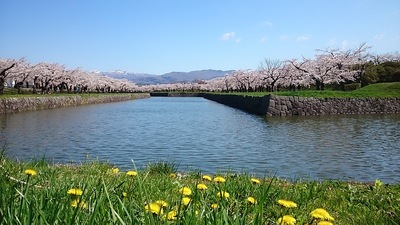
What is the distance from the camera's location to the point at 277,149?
12.9 m

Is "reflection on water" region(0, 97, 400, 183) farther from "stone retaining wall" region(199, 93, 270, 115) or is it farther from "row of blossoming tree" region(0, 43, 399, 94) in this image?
"row of blossoming tree" region(0, 43, 399, 94)

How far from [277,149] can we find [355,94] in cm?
2203

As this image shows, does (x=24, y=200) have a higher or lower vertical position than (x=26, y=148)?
higher

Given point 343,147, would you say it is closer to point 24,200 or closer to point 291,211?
point 291,211

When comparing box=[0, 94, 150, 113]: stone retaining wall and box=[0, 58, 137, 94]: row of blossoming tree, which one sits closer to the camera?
box=[0, 94, 150, 113]: stone retaining wall

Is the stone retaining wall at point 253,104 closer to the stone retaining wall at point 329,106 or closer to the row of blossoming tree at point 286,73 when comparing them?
the stone retaining wall at point 329,106

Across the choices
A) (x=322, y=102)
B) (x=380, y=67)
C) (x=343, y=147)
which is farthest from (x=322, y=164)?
(x=380, y=67)

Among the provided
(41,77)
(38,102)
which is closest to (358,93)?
(38,102)

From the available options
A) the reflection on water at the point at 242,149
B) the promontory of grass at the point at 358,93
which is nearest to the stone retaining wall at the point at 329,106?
the promontory of grass at the point at 358,93

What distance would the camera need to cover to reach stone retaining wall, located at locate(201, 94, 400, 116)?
93.3ft

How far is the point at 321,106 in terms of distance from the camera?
2989 cm

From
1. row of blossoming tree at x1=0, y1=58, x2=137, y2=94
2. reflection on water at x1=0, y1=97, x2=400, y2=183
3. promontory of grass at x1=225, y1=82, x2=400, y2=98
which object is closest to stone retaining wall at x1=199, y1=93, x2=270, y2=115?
promontory of grass at x1=225, y1=82, x2=400, y2=98

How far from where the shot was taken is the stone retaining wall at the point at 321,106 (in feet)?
93.3

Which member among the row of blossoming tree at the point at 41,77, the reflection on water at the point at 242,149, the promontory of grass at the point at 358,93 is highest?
the row of blossoming tree at the point at 41,77
